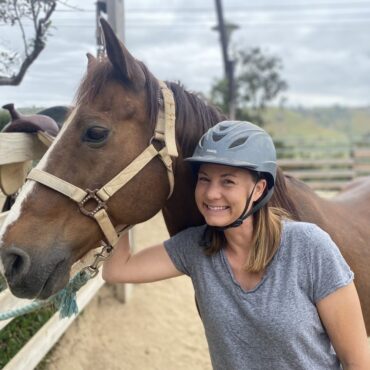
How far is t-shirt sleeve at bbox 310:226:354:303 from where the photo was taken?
4.66 feet

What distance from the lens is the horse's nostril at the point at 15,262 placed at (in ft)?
4.74

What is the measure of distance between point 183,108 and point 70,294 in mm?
906

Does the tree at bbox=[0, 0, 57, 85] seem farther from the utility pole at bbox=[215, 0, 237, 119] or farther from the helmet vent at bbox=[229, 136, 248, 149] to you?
the utility pole at bbox=[215, 0, 237, 119]

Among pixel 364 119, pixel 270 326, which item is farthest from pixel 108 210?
pixel 364 119

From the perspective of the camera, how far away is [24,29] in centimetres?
231

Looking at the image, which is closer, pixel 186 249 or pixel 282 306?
pixel 282 306

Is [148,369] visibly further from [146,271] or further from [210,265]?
[210,265]

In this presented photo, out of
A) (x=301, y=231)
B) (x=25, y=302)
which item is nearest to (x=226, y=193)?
(x=301, y=231)

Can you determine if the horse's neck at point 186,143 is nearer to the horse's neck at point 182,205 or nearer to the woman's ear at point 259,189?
the horse's neck at point 182,205

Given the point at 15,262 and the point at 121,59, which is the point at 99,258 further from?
the point at 121,59

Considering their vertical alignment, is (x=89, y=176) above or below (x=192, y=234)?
above

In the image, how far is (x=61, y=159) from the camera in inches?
62.3

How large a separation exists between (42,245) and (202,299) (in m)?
0.60

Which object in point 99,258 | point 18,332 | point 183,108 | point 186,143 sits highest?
point 183,108
